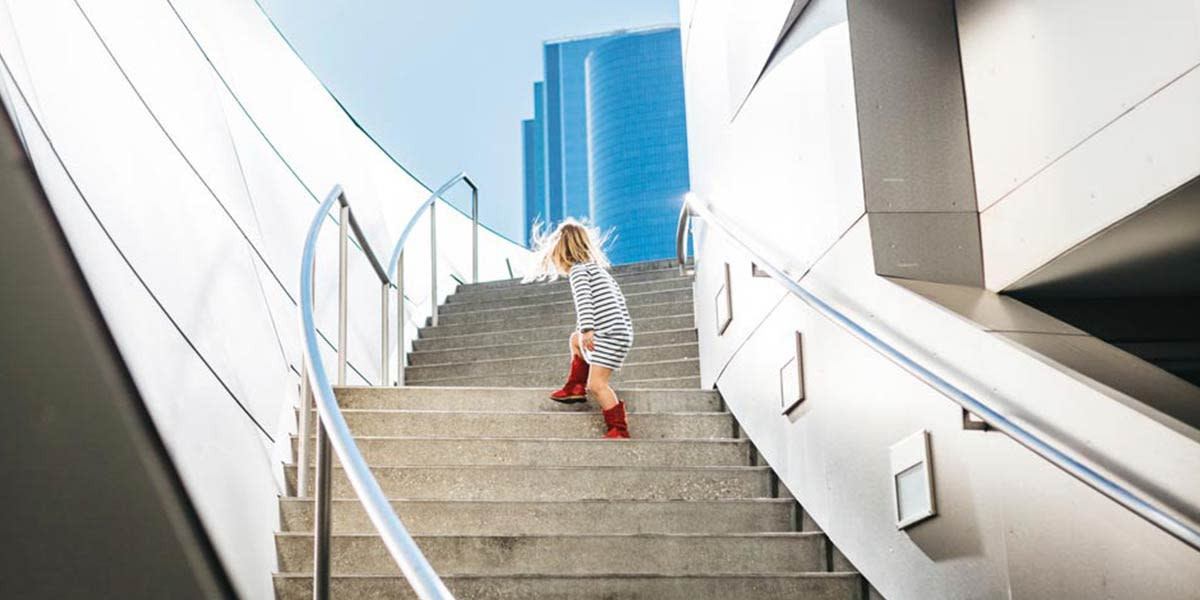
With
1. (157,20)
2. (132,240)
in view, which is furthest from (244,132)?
(132,240)

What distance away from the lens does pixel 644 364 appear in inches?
271

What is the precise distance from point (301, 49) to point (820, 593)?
17.5ft

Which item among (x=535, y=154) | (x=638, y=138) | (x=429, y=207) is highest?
(x=535, y=154)

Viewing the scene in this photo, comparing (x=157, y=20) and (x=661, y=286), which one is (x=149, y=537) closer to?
(x=157, y=20)

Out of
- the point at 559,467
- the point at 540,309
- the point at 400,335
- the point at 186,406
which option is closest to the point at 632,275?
the point at 540,309

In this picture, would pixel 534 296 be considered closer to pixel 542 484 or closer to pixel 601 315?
pixel 601 315

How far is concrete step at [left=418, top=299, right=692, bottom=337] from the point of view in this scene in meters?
7.59

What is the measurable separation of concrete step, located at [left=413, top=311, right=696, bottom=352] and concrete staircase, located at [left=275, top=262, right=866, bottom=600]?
4.77 ft

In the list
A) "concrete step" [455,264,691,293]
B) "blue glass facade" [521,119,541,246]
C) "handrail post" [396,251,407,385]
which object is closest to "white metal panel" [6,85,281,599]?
"handrail post" [396,251,407,385]

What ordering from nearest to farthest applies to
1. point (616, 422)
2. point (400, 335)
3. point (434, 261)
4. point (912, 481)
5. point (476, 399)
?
point (912, 481)
point (616, 422)
point (476, 399)
point (400, 335)
point (434, 261)

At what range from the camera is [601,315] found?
582 centimetres

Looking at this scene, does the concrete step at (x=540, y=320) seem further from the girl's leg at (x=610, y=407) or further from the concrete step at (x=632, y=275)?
the girl's leg at (x=610, y=407)

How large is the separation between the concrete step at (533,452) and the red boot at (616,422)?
21 cm

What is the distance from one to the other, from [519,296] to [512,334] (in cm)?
84
